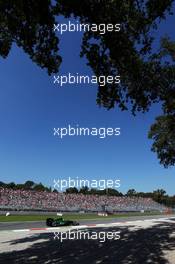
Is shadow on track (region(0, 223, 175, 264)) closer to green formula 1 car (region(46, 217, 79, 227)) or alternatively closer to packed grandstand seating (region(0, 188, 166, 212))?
green formula 1 car (region(46, 217, 79, 227))

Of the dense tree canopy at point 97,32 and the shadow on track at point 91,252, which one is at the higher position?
the dense tree canopy at point 97,32

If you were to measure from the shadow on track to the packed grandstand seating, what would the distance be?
115 ft

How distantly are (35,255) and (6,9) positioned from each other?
341 inches

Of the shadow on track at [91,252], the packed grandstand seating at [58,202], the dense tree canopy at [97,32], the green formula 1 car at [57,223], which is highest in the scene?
the dense tree canopy at [97,32]

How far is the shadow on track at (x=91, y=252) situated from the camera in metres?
13.7

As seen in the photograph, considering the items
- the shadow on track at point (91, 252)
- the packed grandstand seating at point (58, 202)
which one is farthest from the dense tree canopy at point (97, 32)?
the packed grandstand seating at point (58, 202)

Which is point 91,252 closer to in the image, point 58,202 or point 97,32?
point 97,32

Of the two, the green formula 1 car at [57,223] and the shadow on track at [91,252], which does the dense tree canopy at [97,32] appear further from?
the green formula 1 car at [57,223]

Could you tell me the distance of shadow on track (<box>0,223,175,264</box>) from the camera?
44.8ft

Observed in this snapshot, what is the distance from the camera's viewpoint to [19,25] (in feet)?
40.2

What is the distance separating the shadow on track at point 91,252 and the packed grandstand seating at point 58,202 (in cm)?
3506

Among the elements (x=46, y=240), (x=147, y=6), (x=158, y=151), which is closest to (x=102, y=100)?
(x=147, y=6)

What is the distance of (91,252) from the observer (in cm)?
1563

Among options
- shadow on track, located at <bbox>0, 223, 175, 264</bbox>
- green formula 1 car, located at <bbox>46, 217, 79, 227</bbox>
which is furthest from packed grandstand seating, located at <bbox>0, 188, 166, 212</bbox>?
shadow on track, located at <bbox>0, 223, 175, 264</bbox>
